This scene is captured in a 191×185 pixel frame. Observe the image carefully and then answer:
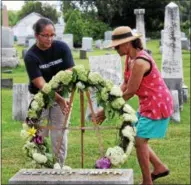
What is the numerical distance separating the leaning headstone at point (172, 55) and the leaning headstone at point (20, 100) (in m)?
3.28

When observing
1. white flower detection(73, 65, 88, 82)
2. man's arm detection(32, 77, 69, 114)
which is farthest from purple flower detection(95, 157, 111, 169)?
man's arm detection(32, 77, 69, 114)

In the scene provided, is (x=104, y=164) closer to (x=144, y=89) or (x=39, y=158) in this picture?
(x=39, y=158)

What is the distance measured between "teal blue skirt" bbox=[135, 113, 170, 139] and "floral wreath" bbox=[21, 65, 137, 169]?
3.12 feet

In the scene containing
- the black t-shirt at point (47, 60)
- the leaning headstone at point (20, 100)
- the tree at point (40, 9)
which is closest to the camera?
the black t-shirt at point (47, 60)

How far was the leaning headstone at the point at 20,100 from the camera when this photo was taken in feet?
41.1

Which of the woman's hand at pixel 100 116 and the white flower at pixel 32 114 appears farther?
the woman's hand at pixel 100 116

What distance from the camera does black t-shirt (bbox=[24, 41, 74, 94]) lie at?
719 cm

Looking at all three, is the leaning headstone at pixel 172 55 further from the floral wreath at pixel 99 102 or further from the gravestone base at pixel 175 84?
the floral wreath at pixel 99 102

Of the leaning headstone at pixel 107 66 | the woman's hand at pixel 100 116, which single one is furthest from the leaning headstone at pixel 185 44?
the woman's hand at pixel 100 116

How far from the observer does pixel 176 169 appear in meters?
8.62

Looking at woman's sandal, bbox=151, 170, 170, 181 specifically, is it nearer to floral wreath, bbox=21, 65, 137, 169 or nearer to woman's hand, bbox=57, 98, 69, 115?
woman's hand, bbox=57, 98, 69, 115

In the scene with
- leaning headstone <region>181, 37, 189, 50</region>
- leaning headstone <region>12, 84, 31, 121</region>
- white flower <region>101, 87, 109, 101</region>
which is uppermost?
white flower <region>101, 87, 109, 101</region>

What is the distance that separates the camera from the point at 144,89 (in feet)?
23.0

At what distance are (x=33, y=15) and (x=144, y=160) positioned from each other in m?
67.7
